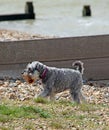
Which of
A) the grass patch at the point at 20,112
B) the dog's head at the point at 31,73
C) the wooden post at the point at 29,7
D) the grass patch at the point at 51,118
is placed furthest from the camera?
the wooden post at the point at 29,7

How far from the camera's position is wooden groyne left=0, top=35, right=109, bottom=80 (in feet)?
34.8

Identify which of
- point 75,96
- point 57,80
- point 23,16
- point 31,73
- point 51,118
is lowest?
point 23,16

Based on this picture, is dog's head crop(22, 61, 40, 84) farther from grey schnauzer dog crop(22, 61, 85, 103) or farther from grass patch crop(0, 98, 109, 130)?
grass patch crop(0, 98, 109, 130)

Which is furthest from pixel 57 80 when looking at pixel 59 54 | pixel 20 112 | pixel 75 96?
pixel 59 54

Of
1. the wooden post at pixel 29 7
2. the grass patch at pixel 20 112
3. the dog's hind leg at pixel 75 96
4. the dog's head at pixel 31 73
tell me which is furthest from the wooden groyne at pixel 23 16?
the grass patch at pixel 20 112

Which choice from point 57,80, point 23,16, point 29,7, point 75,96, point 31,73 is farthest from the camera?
point 29,7

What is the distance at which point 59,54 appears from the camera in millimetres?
10719

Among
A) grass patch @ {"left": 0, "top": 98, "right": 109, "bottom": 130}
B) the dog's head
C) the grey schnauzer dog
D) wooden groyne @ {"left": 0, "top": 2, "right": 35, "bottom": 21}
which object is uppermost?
grass patch @ {"left": 0, "top": 98, "right": 109, "bottom": 130}

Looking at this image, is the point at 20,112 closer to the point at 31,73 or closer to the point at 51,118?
the point at 51,118

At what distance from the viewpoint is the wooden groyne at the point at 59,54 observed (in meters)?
10.6

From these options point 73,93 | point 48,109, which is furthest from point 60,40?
point 48,109

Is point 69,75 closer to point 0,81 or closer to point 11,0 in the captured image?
point 0,81

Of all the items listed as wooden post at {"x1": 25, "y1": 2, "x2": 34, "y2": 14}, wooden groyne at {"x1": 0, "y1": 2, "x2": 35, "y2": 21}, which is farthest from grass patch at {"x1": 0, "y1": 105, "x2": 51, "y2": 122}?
wooden post at {"x1": 25, "y1": 2, "x2": 34, "y2": 14}

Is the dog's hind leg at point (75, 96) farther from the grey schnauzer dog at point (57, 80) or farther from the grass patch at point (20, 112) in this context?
the grass patch at point (20, 112)
